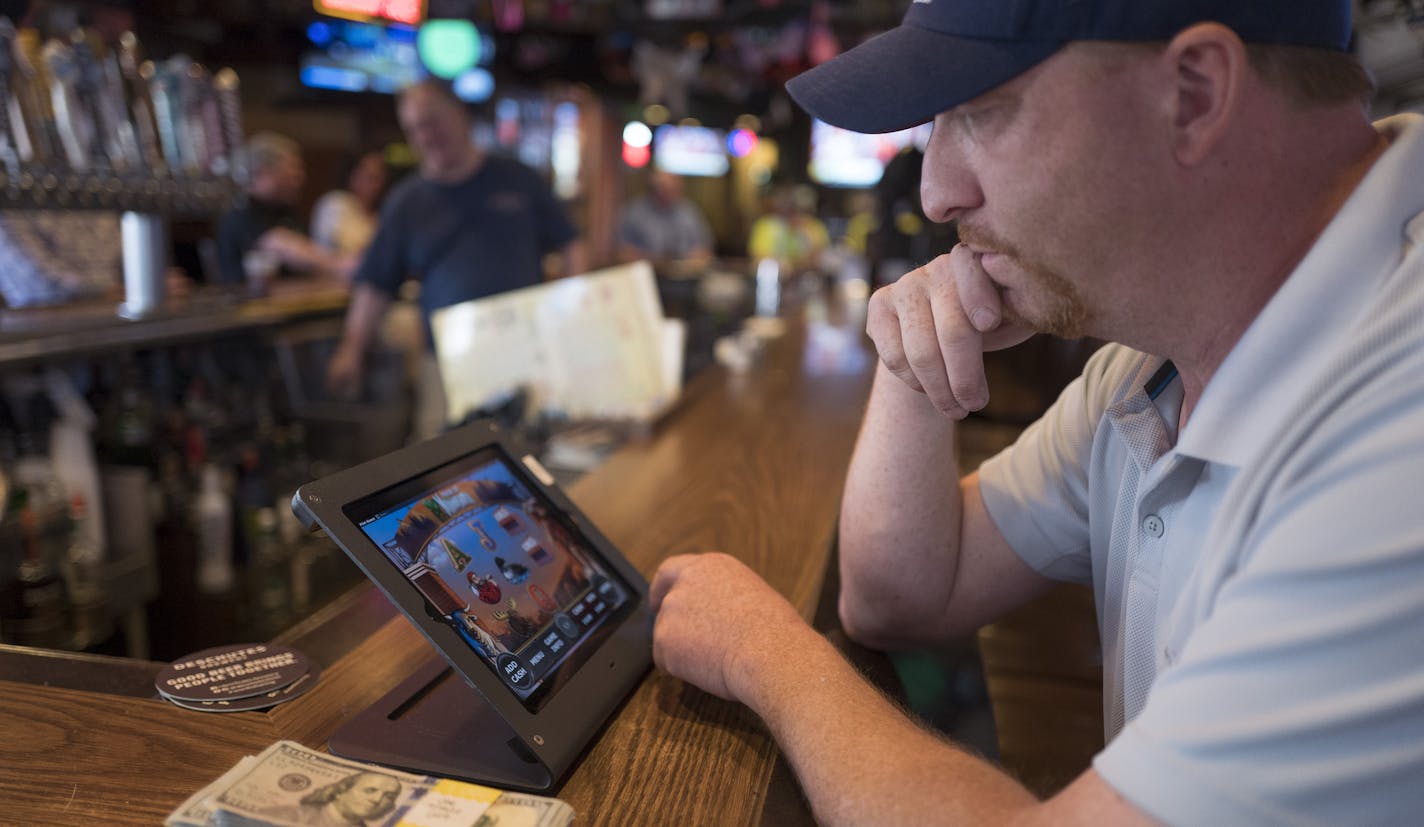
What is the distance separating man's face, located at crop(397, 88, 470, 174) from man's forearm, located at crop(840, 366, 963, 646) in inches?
123

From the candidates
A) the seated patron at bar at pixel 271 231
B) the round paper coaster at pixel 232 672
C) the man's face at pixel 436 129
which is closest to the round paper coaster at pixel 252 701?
the round paper coaster at pixel 232 672

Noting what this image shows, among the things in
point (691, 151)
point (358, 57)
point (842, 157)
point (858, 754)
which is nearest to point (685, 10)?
point (358, 57)

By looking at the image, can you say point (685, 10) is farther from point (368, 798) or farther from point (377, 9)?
point (368, 798)

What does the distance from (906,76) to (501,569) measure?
0.55m

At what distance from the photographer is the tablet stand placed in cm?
78

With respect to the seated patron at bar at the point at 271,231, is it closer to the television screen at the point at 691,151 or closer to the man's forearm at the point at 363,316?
the man's forearm at the point at 363,316

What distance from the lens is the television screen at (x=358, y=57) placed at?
22.4 feet

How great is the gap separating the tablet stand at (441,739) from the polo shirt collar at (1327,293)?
23.2 inches

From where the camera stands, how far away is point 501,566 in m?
0.90

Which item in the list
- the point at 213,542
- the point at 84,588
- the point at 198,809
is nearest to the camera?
the point at 198,809

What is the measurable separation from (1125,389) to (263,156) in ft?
17.2

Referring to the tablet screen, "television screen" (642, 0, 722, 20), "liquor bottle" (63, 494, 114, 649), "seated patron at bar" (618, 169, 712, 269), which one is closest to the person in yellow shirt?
"seated patron at bar" (618, 169, 712, 269)

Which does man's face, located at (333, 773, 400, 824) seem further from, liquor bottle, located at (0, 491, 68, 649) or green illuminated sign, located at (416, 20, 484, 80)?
green illuminated sign, located at (416, 20, 484, 80)

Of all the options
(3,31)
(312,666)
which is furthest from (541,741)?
(3,31)
